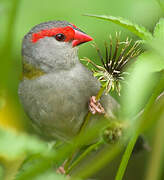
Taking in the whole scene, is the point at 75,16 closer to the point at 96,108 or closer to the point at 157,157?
the point at 96,108

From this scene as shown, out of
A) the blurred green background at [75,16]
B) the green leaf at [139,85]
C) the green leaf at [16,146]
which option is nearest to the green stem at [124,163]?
the green leaf at [139,85]

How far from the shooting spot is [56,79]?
8.98 feet

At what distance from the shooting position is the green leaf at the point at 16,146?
1.57 m

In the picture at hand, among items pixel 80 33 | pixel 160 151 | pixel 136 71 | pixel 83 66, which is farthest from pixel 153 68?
pixel 83 66

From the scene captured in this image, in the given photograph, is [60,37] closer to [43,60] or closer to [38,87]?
[43,60]

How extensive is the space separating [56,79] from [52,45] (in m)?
0.26

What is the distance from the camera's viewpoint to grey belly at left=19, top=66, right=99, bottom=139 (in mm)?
2705

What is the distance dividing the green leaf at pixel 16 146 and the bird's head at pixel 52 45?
1.15 metres

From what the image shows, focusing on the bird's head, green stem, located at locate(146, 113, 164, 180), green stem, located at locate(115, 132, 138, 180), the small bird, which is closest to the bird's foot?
the small bird

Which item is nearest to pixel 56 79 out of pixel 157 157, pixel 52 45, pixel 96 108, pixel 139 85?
pixel 52 45

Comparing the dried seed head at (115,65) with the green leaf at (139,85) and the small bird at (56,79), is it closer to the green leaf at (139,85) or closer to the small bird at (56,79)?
the green leaf at (139,85)

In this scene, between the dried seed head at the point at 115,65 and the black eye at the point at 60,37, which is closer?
the dried seed head at the point at 115,65

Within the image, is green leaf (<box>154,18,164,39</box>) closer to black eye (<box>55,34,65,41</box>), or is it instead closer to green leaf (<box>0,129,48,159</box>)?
green leaf (<box>0,129,48,159</box>)

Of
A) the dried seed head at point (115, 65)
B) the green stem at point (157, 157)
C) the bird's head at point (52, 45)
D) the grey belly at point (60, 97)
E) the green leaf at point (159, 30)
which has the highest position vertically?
the green leaf at point (159, 30)
